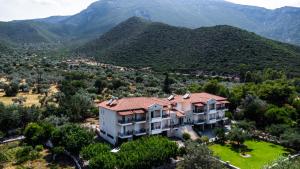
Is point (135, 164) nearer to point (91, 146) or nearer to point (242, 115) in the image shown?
point (91, 146)

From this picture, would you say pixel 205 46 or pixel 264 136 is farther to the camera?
pixel 205 46

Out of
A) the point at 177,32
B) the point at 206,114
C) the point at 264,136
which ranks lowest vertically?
the point at 264,136

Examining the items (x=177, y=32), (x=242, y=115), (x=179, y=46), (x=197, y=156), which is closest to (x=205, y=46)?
(x=179, y=46)

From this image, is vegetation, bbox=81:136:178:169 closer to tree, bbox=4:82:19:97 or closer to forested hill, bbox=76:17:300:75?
tree, bbox=4:82:19:97

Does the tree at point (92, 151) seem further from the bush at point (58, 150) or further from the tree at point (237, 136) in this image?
the tree at point (237, 136)

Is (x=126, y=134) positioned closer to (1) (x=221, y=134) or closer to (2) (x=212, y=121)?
(1) (x=221, y=134)

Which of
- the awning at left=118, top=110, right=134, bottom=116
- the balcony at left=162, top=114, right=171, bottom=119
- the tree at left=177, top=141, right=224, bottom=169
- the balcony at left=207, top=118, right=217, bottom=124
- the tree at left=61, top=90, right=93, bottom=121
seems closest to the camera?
the tree at left=177, top=141, right=224, bottom=169

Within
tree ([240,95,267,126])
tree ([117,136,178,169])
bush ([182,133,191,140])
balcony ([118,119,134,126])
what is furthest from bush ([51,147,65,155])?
tree ([240,95,267,126])

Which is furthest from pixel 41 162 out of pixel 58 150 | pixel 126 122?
pixel 126 122
